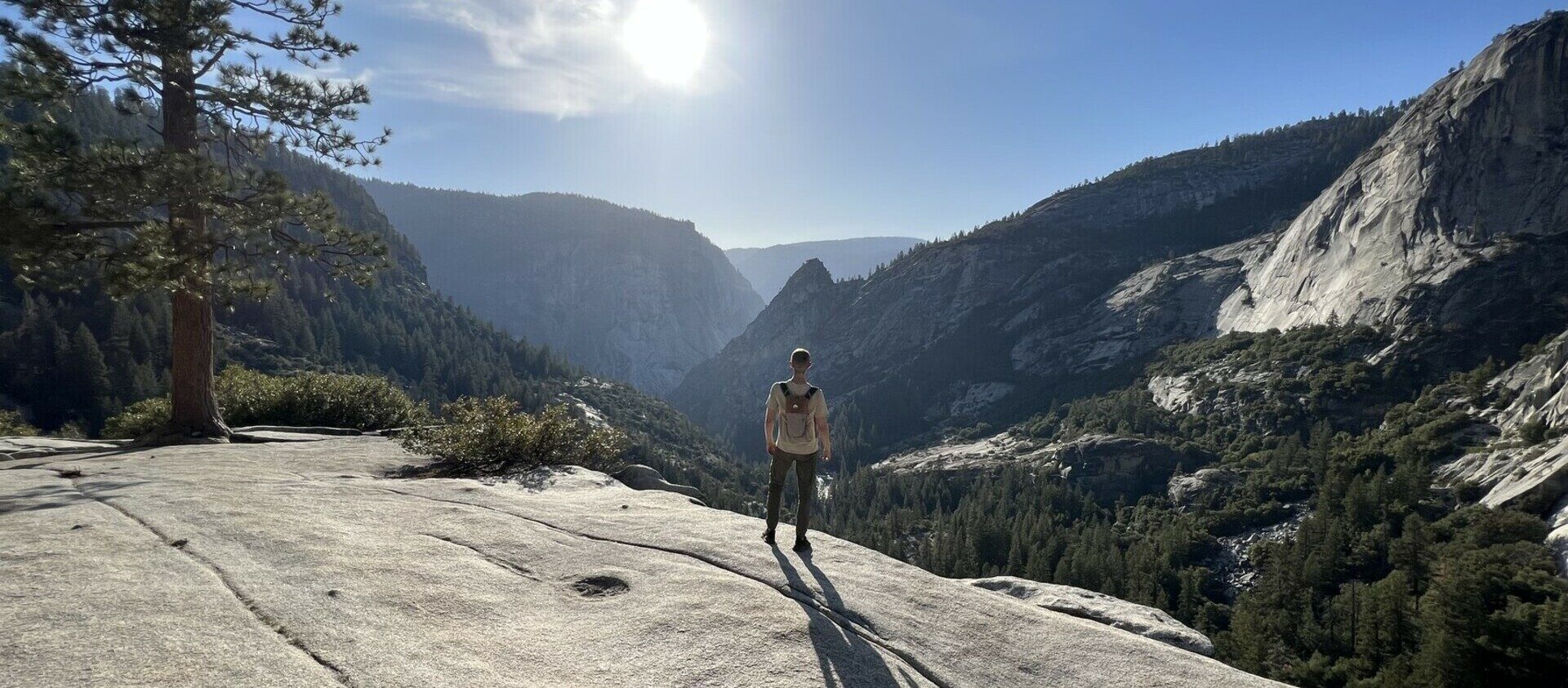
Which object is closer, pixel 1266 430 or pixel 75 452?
pixel 75 452

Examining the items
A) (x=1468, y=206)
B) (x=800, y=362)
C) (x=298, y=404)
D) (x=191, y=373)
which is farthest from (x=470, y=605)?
(x=1468, y=206)

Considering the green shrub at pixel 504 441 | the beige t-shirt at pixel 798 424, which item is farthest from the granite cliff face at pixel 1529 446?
the green shrub at pixel 504 441

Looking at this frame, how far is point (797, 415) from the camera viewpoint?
9.34 m

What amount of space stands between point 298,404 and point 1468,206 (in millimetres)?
163870

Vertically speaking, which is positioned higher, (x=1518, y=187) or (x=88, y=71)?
(x=1518, y=187)

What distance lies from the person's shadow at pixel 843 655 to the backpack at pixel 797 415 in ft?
7.79

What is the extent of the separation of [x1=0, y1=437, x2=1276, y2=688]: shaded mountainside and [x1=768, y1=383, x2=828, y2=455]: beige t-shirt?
58.1 inches

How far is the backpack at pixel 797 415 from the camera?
9.34 metres

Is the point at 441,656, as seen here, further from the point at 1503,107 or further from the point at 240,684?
the point at 1503,107

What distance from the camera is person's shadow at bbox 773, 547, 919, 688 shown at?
5.68 metres

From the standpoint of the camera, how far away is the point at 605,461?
17.1m

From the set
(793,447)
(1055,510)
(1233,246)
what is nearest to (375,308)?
(1055,510)

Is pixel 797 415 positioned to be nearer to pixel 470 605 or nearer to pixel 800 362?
pixel 800 362

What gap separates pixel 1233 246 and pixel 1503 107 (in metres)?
78.9
